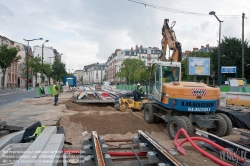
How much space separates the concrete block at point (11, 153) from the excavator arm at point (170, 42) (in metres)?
7.55

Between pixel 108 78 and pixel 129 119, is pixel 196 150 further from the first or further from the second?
pixel 108 78

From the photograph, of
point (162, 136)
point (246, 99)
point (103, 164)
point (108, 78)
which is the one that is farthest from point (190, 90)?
point (108, 78)

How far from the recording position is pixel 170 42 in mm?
10703

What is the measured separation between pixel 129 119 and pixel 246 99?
971cm

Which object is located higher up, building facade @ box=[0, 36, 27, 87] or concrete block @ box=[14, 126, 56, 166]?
building facade @ box=[0, 36, 27, 87]

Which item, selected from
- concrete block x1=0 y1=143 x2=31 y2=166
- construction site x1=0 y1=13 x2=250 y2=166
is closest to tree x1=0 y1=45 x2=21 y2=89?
construction site x1=0 y1=13 x2=250 y2=166

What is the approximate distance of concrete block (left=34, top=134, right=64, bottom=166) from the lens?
138 inches

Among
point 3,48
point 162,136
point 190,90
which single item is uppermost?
point 3,48

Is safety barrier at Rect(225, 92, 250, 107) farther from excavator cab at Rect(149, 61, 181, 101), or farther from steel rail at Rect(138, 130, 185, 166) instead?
steel rail at Rect(138, 130, 185, 166)

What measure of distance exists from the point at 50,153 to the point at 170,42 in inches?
325

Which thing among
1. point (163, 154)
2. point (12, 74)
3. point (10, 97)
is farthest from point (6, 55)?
point (163, 154)

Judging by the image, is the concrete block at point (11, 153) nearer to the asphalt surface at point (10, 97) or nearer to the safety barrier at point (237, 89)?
the asphalt surface at point (10, 97)

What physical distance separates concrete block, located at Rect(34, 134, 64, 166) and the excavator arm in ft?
23.2

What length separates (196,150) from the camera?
5.62 meters
